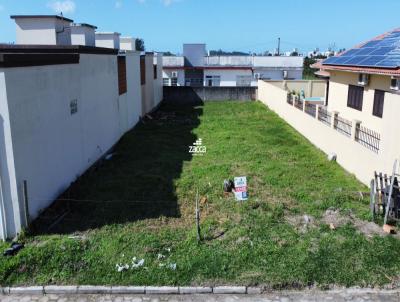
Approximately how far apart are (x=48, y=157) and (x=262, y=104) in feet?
75.2

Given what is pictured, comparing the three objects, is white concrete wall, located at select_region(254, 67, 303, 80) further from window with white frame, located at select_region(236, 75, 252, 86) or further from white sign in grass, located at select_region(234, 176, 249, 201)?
white sign in grass, located at select_region(234, 176, 249, 201)

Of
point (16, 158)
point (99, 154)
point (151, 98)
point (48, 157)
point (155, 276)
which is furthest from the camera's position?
point (151, 98)

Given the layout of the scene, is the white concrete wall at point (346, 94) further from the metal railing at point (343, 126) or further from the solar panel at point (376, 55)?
the metal railing at point (343, 126)

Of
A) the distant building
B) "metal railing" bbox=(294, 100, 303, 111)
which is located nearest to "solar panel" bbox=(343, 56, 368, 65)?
"metal railing" bbox=(294, 100, 303, 111)

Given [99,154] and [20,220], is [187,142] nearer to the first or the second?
[99,154]

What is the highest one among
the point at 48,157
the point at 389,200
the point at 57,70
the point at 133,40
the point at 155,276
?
the point at 133,40

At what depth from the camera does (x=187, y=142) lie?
17.2m

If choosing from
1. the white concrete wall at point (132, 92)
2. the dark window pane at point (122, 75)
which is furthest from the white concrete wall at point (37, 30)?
the white concrete wall at point (132, 92)

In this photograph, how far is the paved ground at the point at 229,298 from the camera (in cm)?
625

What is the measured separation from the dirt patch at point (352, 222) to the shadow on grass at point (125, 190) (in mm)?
3473

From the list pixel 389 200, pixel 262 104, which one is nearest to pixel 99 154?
pixel 389 200

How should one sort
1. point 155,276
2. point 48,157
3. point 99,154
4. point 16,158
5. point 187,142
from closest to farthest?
point 155,276, point 16,158, point 48,157, point 99,154, point 187,142

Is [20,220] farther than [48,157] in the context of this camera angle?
No

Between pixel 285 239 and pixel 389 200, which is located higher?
pixel 389 200
